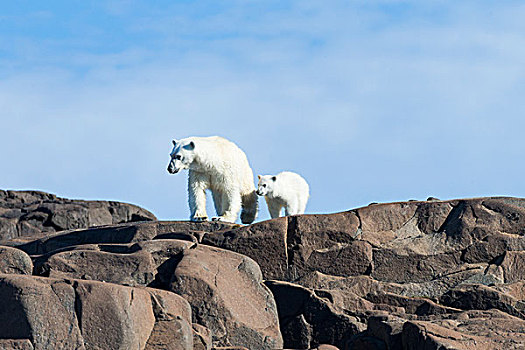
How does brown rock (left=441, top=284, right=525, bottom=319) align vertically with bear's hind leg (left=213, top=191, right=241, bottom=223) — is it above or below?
below

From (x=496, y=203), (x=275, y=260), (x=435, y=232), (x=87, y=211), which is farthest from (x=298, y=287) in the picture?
(x=87, y=211)

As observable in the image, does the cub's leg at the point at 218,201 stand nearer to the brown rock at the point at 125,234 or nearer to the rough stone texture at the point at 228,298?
the brown rock at the point at 125,234

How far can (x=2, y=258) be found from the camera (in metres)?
13.1

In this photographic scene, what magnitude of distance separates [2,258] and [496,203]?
9373mm

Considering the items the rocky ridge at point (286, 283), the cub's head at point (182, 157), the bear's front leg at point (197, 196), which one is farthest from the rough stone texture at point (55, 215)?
the rocky ridge at point (286, 283)

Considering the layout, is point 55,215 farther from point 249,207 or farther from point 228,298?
point 228,298

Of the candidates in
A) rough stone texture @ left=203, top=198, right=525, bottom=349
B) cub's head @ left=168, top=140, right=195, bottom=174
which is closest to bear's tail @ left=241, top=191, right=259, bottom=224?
cub's head @ left=168, top=140, right=195, bottom=174

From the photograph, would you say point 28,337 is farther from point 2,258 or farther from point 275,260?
point 275,260

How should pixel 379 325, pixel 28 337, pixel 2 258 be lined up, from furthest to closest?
pixel 2 258 < pixel 379 325 < pixel 28 337

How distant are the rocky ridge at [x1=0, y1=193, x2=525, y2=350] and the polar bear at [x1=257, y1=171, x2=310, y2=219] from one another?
4213 mm

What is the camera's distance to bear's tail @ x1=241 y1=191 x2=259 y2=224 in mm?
19484

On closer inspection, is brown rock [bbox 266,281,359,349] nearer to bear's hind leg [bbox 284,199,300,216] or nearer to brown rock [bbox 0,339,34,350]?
brown rock [bbox 0,339,34,350]

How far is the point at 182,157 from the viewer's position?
1830 cm

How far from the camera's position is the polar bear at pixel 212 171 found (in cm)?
1831
